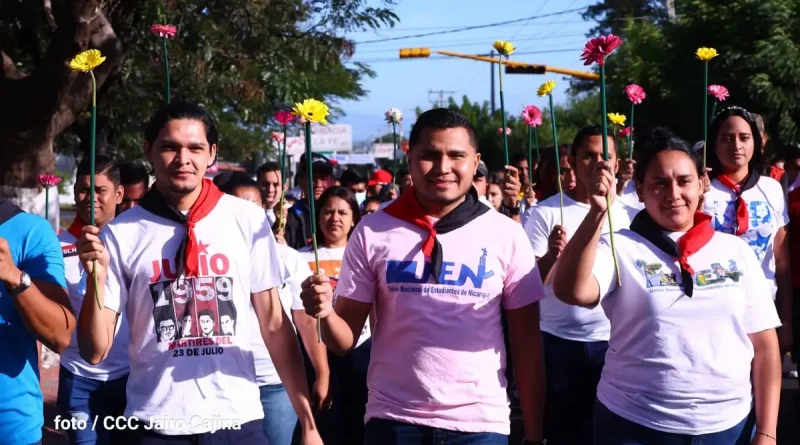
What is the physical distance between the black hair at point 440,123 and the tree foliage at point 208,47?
27.8ft

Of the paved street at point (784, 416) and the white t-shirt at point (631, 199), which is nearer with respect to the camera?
the white t-shirt at point (631, 199)

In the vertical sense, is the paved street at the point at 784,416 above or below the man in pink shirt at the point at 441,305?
below

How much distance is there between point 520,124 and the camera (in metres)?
39.6

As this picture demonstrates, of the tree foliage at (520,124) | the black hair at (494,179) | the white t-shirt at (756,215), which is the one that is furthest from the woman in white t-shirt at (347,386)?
the tree foliage at (520,124)

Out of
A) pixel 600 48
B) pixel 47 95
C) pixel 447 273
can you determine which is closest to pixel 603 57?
pixel 600 48

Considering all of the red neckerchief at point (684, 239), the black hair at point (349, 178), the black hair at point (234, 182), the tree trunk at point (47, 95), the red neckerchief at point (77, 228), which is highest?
A: the tree trunk at point (47, 95)

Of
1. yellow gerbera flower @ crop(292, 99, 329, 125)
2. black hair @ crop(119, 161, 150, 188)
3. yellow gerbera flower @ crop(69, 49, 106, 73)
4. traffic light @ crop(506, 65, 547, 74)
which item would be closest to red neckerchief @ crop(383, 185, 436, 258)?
yellow gerbera flower @ crop(292, 99, 329, 125)

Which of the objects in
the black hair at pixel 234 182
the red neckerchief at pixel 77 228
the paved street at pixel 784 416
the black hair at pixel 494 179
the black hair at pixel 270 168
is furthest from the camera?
the black hair at pixel 494 179

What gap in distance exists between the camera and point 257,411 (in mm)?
3785

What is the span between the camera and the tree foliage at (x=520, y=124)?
41662mm

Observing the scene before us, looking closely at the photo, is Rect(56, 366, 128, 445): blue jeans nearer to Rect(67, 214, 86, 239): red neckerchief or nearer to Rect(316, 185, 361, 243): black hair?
Rect(67, 214, 86, 239): red neckerchief

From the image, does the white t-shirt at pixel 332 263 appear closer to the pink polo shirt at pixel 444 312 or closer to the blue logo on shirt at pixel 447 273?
the pink polo shirt at pixel 444 312

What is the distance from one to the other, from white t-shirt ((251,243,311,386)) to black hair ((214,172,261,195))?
62 cm

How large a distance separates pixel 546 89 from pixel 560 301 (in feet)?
3.41
